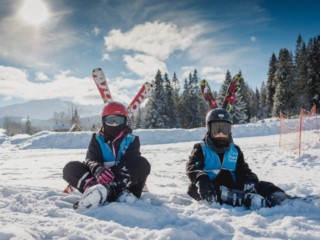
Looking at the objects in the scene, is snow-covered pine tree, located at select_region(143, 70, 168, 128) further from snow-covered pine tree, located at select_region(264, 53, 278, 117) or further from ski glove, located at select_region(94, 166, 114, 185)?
ski glove, located at select_region(94, 166, 114, 185)

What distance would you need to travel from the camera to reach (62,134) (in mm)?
23281

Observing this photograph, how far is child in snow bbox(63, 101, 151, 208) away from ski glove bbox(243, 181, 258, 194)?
1.35 meters

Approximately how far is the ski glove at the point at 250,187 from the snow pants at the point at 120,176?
4.44 feet

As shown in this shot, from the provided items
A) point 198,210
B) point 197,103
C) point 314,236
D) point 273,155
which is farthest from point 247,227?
point 197,103

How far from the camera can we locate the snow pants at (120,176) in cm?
441

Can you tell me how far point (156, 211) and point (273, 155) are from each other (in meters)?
9.52

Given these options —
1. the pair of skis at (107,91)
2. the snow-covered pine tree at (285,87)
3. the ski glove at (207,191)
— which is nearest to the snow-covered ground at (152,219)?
the ski glove at (207,191)

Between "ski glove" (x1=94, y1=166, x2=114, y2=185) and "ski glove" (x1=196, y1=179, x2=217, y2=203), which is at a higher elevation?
"ski glove" (x1=94, y1=166, x2=114, y2=185)

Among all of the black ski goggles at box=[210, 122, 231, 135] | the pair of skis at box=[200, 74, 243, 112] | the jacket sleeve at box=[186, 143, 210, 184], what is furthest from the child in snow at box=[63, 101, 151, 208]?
the pair of skis at box=[200, 74, 243, 112]

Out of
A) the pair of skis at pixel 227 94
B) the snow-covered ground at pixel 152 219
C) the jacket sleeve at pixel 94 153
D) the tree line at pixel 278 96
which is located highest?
the tree line at pixel 278 96

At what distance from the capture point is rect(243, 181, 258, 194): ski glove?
4527mm

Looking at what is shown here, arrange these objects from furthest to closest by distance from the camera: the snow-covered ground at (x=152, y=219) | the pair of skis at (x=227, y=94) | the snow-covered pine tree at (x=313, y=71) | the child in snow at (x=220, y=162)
Answer: the snow-covered pine tree at (x=313, y=71)
the pair of skis at (x=227, y=94)
the child in snow at (x=220, y=162)
the snow-covered ground at (x=152, y=219)

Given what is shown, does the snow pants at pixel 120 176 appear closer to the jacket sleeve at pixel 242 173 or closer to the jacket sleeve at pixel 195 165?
the jacket sleeve at pixel 195 165

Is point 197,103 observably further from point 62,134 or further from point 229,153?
point 229,153
